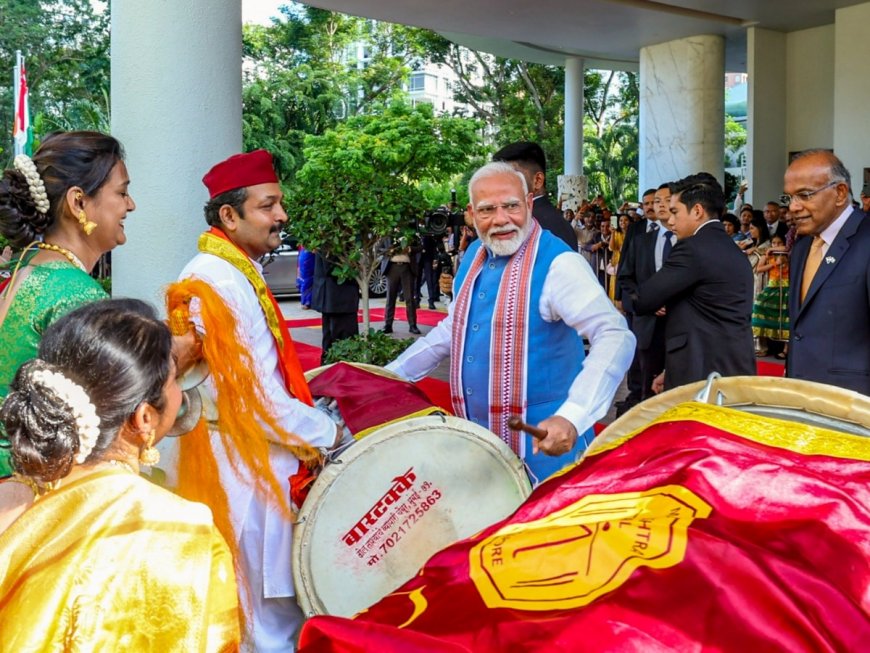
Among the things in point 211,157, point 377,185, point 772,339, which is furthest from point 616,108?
point 211,157

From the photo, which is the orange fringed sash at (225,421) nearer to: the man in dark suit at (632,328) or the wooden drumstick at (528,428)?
the wooden drumstick at (528,428)

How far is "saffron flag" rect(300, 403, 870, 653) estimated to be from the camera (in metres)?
1.54

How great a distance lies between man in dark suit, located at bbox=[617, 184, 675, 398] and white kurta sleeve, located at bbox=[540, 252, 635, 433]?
3.10 m

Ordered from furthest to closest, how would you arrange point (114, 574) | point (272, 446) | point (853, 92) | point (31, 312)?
point (853, 92), point (272, 446), point (31, 312), point (114, 574)

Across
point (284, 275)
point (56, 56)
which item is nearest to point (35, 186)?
point (284, 275)

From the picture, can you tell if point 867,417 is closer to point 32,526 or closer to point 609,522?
point 609,522

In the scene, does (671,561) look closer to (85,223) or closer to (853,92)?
(85,223)

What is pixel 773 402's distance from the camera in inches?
94.0

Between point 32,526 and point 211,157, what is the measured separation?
368cm

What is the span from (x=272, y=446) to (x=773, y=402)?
153 centimetres

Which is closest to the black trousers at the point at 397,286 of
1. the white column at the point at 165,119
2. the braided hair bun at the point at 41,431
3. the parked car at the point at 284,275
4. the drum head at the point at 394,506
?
the parked car at the point at 284,275

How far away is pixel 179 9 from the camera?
16.1 feet

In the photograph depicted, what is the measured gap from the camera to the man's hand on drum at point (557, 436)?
2.77 meters

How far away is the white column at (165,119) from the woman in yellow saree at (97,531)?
10.8 ft
